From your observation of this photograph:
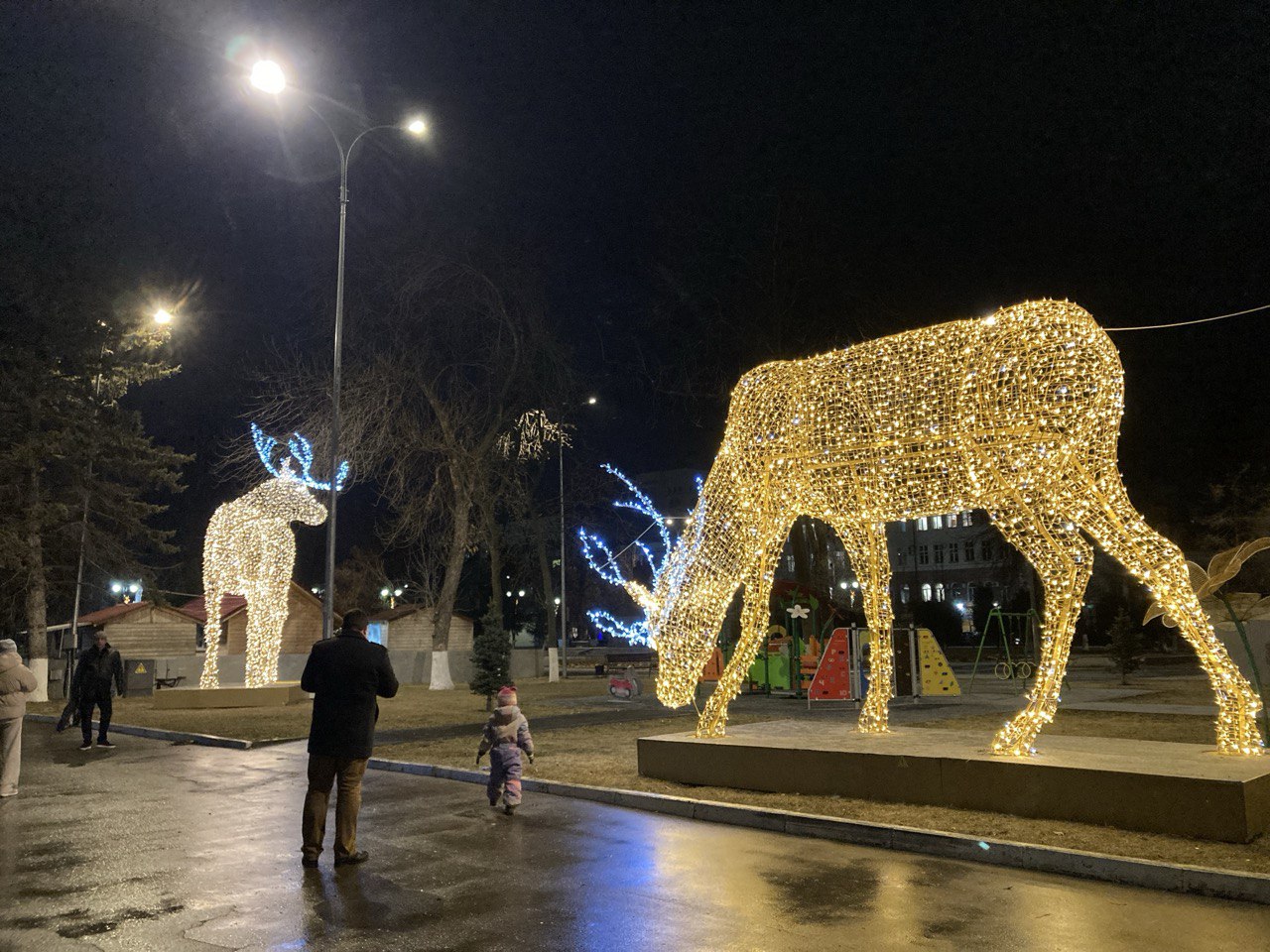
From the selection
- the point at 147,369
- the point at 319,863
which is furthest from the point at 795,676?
the point at 147,369

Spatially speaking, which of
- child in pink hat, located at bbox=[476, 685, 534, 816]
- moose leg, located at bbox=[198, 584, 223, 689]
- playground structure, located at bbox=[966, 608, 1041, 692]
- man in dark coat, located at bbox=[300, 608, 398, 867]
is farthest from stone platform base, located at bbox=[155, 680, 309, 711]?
playground structure, located at bbox=[966, 608, 1041, 692]

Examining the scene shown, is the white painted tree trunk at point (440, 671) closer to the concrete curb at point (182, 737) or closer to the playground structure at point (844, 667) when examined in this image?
the playground structure at point (844, 667)

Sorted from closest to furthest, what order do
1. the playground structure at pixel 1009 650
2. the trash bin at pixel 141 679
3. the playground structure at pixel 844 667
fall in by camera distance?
A: the playground structure at pixel 844 667
the playground structure at pixel 1009 650
the trash bin at pixel 141 679

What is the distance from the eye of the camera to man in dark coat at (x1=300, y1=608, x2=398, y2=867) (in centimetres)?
645

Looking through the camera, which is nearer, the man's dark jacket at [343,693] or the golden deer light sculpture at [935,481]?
the man's dark jacket at [343,693]

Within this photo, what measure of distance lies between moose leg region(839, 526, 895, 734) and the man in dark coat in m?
4.78

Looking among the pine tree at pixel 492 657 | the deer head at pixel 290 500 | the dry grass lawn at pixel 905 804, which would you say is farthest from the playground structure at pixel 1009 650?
the deer head at pixel 290 500

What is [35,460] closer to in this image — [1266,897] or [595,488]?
[595,488]

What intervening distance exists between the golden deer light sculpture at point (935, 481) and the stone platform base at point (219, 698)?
40.9 feet

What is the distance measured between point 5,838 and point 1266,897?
860 cm

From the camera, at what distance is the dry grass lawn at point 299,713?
1552 cm

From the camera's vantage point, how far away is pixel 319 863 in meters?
6.54

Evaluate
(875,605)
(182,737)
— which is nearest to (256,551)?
(182,737)

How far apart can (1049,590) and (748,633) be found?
281 centimetres
